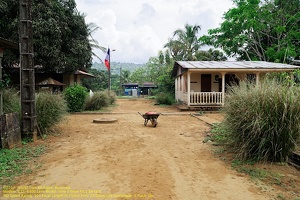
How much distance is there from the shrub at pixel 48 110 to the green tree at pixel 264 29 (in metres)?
19.3

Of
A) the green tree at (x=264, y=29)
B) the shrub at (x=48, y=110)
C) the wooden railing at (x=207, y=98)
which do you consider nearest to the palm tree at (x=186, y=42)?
the green tree at (x=264, y=29)

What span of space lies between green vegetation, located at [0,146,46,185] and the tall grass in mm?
4266

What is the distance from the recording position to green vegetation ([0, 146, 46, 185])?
3.91 metres

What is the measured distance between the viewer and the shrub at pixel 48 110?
6.93 meters

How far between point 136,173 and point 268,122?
268 cm

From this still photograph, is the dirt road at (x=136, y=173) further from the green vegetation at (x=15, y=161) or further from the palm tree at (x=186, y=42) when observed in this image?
the palm tree at (x=186, y=42)

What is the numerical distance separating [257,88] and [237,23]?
19.8 meters

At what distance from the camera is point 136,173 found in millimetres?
3965

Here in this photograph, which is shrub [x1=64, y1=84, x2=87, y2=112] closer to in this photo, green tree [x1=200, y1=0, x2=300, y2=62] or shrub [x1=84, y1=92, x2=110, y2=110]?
shrub [x1=84, y1=92, x2=110, y2=110]

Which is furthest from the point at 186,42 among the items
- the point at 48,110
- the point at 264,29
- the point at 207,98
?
the point at 48,110

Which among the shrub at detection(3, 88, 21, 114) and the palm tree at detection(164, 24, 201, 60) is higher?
the palm tree at detection(164, 24, 201, 60)

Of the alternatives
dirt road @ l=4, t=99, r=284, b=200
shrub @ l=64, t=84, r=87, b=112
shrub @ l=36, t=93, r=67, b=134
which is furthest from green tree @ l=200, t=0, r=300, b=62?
shrub @ l=36, t=93, r=67, b=134

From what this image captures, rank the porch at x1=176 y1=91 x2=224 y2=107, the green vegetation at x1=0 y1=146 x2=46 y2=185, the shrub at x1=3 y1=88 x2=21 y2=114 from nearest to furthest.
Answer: the green vegetation at x1=0 y1=146 x2=46 y2=185
the shrub at x1=3 y1=88 x2=21 y2=114
the porch at x1=176 y1=91 x2=224 y2=107

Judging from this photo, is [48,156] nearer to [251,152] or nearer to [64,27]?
[251,152]
